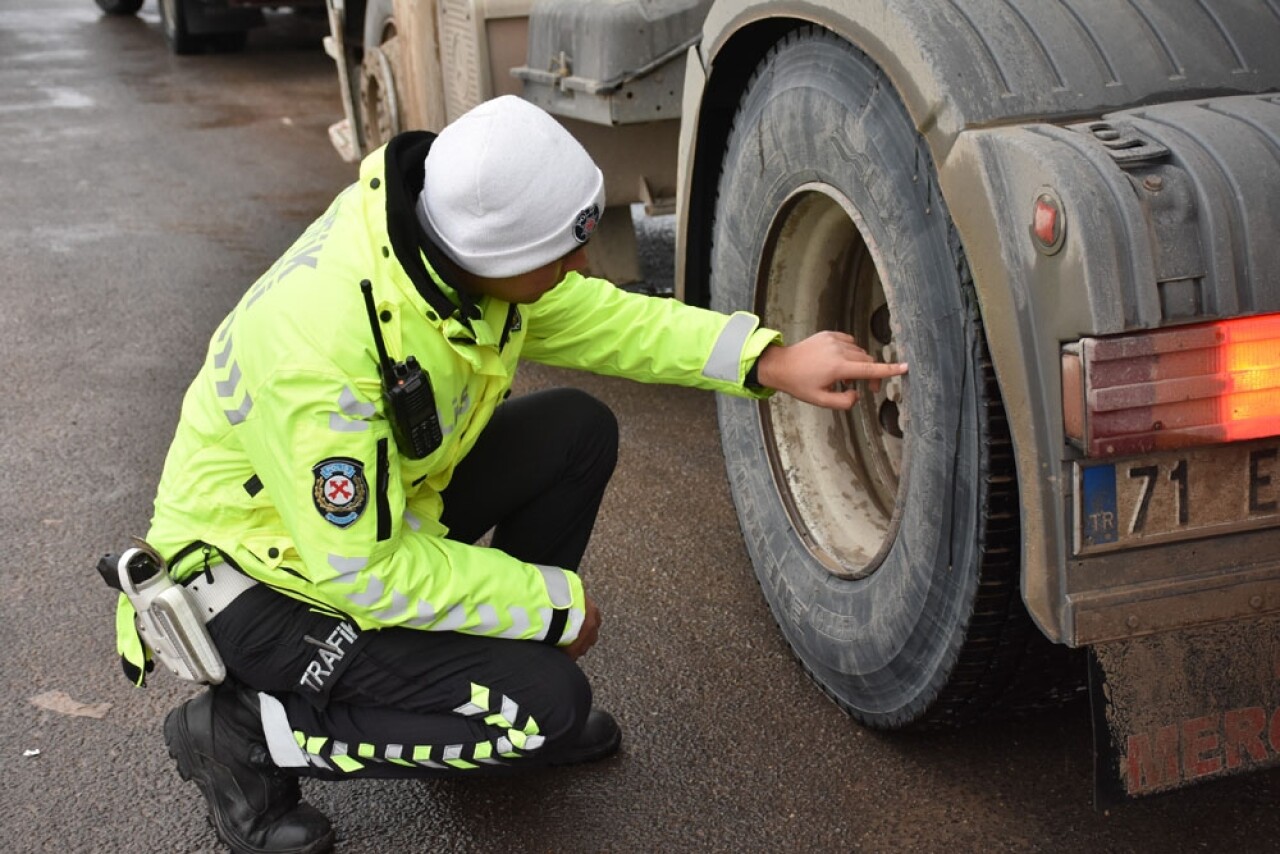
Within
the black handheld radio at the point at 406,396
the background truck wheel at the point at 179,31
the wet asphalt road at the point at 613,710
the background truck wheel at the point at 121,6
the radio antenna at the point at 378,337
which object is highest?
the radio antenna at the point at 378,337

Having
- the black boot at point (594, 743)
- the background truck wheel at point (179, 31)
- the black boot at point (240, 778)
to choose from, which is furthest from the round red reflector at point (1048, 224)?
the background truck wheel at point (179, 31)

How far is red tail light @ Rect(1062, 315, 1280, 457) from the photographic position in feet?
5.52

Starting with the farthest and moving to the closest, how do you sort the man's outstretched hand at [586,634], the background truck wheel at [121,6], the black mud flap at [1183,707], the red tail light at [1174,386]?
the background truck wheel at [121,6]
the man's outstretched hand at [586,634]
the black mud flap at [1183,707]
the red tail light at [1174,386]

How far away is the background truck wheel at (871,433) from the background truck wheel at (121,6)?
476 inches

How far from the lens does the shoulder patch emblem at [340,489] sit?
2.00 metres

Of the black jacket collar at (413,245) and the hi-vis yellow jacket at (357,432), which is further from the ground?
the black jacket collar at (413,245)

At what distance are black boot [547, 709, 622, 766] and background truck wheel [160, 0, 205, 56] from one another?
9607 mm

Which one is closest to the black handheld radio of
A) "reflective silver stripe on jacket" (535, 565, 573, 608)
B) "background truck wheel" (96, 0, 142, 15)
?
"reflective silver stripe on jacket" (535, 565, 573, 608)

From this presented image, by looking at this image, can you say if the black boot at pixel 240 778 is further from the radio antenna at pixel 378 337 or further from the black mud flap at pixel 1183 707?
the black mud flap at pixel 1183 707

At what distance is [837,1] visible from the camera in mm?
2168

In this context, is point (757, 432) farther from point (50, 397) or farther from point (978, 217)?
point (50, 397)

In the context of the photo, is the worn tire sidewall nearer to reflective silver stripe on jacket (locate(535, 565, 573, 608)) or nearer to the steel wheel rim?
the steel wheel rim

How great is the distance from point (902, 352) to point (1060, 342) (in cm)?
44

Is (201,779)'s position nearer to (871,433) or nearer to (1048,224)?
(871,433)
